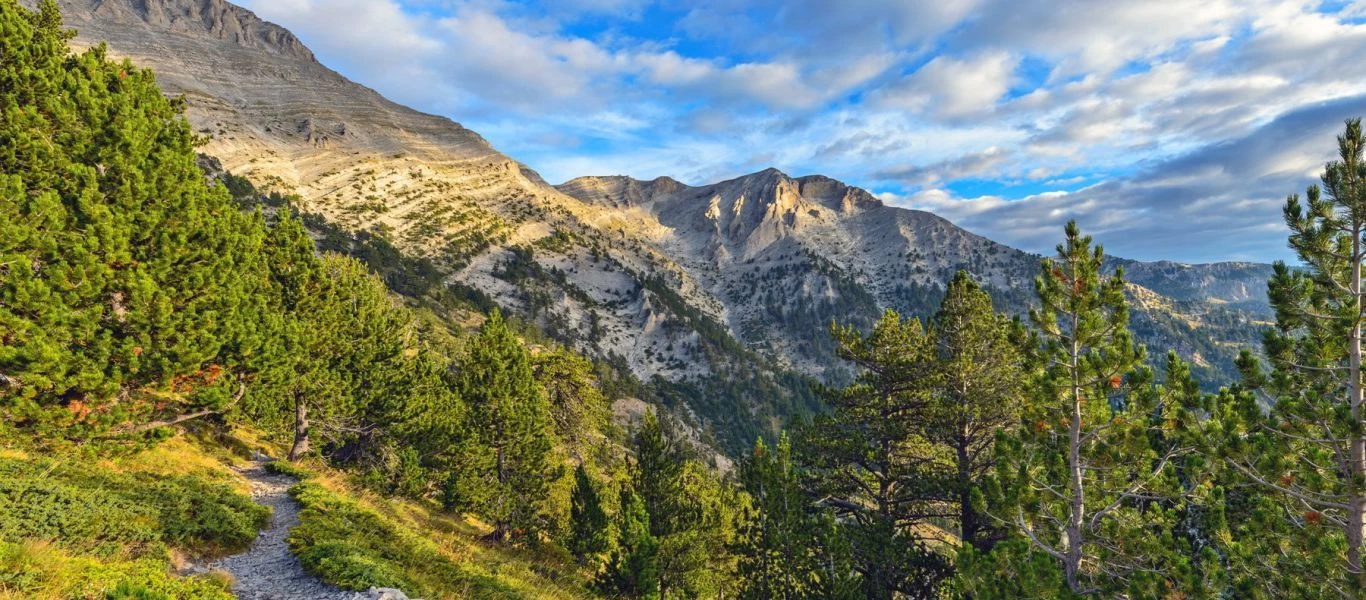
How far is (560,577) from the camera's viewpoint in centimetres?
2453

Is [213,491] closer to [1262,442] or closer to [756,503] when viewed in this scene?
[756,503]

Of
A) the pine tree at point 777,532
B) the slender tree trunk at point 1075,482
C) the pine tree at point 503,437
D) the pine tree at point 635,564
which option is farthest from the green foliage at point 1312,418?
the pine tree at point 503,437

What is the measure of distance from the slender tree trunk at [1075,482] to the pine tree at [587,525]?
21.2 meters

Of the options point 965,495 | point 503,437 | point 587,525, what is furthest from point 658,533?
point 965,495

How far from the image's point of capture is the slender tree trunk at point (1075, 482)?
12.9 m

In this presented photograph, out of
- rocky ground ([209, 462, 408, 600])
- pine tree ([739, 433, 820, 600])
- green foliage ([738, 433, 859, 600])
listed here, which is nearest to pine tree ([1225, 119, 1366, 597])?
green foliage ([738, 433, 859, 600])

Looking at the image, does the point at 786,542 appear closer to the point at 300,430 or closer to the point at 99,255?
the point at 300,430

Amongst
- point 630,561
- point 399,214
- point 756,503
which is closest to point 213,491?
point 630,561

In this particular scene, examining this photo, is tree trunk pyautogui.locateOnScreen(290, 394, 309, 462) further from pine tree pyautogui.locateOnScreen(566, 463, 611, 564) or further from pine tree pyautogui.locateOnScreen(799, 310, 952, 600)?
pine tree pyautogui.locateOnScreen(799, 310, 952, 600)

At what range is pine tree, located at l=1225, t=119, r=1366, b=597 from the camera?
32.1 ft

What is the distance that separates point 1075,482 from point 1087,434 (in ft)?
4.06

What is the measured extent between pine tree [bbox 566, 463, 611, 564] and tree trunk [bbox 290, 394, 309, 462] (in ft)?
43.0

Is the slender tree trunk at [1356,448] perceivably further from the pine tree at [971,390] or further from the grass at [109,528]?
the grass at [109,528]

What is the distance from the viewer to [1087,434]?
12.9m
